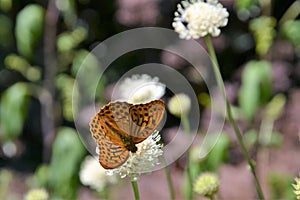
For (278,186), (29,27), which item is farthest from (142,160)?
(29,27)

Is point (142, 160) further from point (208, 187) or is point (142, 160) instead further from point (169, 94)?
point (169, 94)

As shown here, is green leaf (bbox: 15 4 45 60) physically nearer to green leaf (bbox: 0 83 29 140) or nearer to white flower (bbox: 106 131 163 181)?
green leaf (bbox: 0 83 29 140)

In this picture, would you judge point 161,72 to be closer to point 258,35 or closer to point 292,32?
point 258,35

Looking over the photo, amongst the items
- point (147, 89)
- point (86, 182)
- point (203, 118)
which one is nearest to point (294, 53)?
point (203, 118)

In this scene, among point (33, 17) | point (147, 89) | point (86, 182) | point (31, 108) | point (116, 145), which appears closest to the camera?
point (116, 145)

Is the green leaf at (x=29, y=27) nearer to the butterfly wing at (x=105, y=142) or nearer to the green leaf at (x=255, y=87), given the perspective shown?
the green leaf at (x=255, y=87)

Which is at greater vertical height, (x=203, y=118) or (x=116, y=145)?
(x=203, y=118)

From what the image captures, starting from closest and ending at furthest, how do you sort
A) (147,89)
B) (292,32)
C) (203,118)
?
1. (147,89)
2. (292,32)
3. (203,118)
